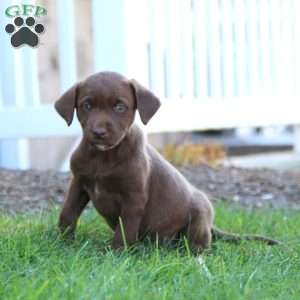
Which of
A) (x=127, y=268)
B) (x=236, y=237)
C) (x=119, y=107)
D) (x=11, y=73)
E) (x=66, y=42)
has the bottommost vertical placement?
(x=236, y=237)

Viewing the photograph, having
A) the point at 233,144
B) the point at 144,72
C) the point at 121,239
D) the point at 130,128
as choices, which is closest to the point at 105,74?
the point at 130,128

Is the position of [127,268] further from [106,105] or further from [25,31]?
[25,31]

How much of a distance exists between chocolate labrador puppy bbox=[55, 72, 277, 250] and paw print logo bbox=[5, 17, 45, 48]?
1.57m

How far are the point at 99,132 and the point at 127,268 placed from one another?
67 centimetres

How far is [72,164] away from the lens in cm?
430

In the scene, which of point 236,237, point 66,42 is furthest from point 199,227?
point 66,42

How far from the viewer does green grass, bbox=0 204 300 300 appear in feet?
10.7

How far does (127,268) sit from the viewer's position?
3729 mm

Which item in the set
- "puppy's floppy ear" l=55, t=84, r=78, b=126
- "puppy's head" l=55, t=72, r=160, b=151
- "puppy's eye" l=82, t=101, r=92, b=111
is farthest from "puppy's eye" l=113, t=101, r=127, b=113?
"puppy's floppy ear" l=55, t=84, r=78, b=126

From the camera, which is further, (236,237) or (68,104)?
(236,237)

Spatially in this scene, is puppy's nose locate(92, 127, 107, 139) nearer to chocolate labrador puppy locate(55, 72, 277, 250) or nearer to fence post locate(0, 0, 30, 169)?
chocolate labrador puppy locate(55, 72, 277, 250)

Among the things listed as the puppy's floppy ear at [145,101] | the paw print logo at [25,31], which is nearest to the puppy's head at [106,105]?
the puppy's floppy ear at [145,101]

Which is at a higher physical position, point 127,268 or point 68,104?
point 68,104

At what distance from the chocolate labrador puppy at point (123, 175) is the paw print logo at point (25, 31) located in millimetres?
1573
